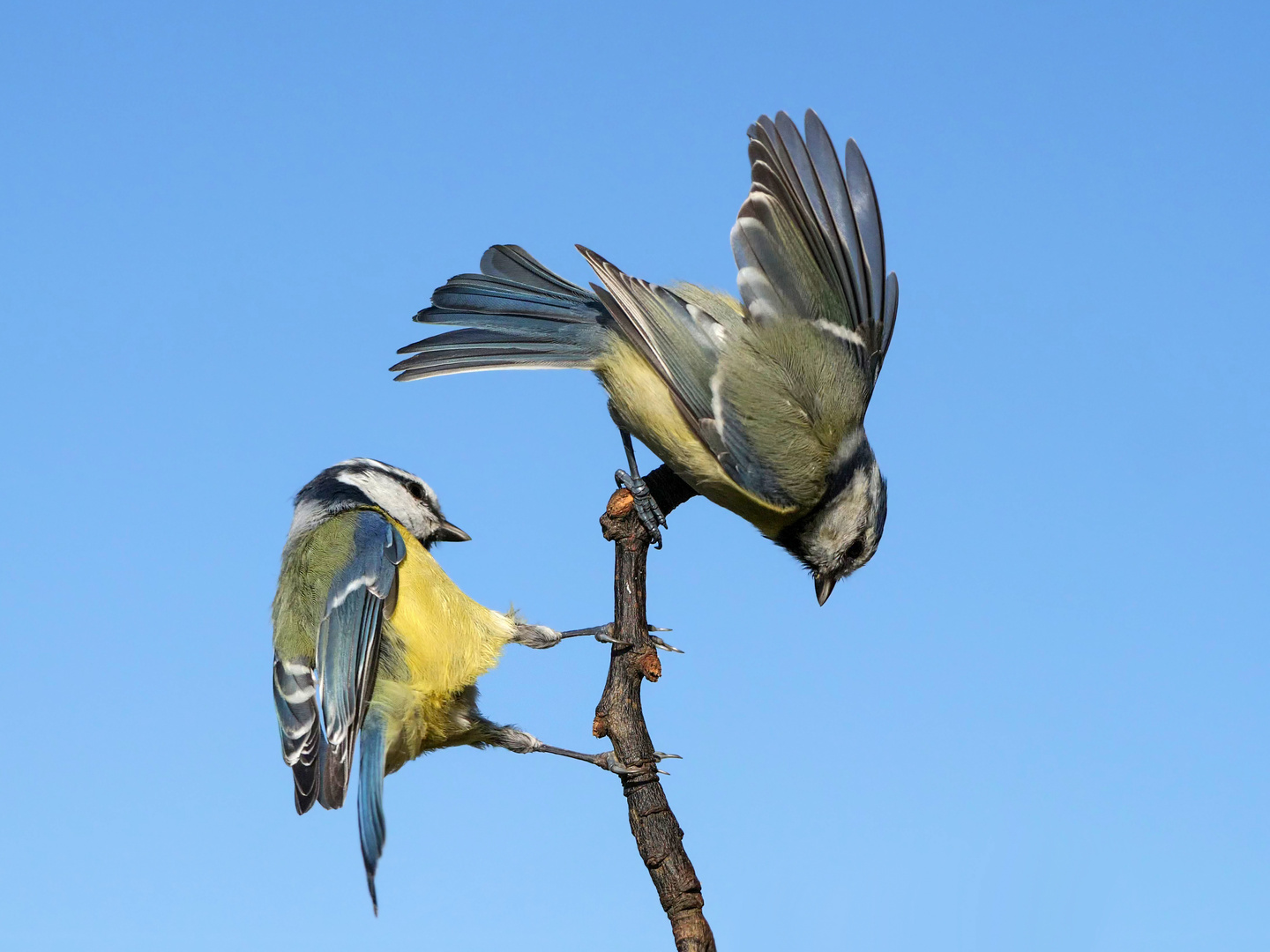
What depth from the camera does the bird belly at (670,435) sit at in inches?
120

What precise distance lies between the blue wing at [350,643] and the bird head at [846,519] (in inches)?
43.3

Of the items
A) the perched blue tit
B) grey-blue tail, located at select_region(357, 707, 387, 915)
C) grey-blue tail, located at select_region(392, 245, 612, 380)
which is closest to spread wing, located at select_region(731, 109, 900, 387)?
the perched blue tit

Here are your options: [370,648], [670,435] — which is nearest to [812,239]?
[670,435]

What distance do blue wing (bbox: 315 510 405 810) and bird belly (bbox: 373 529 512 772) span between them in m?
0.05

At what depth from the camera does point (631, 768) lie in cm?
280

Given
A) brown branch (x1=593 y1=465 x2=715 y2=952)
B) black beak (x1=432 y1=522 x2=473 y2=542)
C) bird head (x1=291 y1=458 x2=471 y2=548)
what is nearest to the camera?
brown branch (x1=593 y1=465 x2=715 y2=952)

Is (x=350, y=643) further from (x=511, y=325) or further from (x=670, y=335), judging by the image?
(x=670, y=335)

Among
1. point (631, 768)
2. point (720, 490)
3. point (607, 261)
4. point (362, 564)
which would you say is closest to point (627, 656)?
point (631, 768)

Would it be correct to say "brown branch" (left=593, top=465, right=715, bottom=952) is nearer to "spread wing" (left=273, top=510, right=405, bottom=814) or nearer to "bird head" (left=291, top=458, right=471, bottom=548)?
"spread wing" (left=273, top=510, right=405, bottom=814)

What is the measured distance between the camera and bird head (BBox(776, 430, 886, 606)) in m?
3.09

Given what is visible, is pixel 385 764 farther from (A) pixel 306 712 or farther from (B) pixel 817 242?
(B) pixel 817 242

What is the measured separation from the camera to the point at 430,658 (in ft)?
10.2

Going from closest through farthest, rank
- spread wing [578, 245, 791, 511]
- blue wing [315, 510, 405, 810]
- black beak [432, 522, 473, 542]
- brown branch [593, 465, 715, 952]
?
1. brown branch [593, 465, 715, 952]
2. blue wing [315, 510, 405, 810]
3. spread wing [578, 245, 791, 511]
4. black beak [432, 522, 473, 542]

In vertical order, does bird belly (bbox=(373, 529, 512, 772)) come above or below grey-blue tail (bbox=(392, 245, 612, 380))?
below
